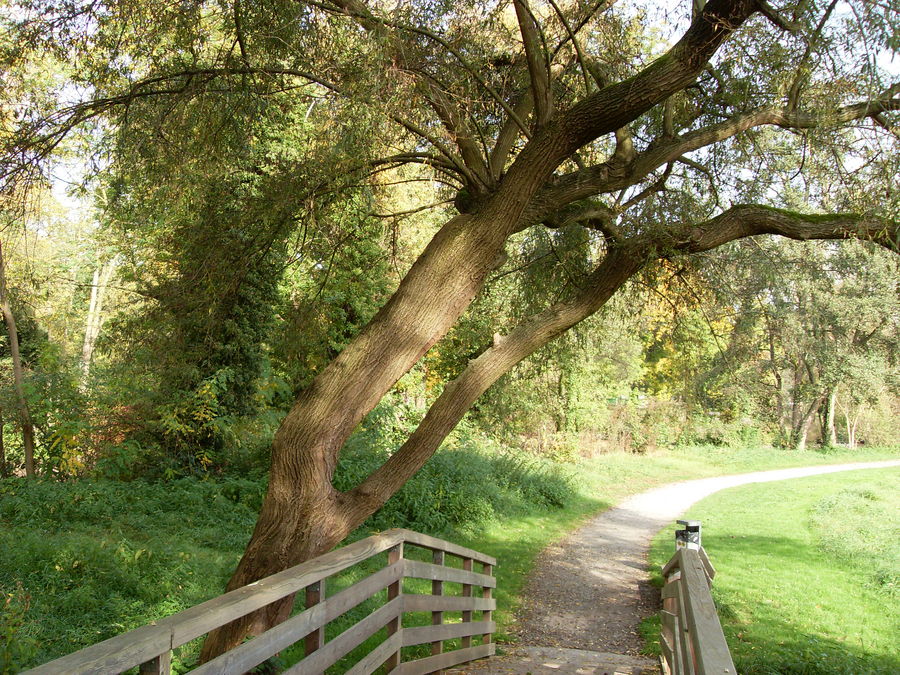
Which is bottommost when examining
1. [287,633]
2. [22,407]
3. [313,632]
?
[313,632]

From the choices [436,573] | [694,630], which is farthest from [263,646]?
[436,573]

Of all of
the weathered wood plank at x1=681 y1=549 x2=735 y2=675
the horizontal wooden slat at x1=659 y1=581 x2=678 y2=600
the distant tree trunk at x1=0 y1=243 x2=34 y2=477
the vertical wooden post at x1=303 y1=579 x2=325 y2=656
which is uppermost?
the distant tree trunk at x1=0 y1=243 x2=34 y2=477

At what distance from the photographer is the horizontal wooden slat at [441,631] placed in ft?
16.4

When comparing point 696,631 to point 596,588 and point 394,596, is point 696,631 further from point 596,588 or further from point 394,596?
point 596,588

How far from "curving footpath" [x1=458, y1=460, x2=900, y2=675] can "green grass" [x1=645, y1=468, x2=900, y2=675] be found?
813mm

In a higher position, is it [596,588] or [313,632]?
[313,632]

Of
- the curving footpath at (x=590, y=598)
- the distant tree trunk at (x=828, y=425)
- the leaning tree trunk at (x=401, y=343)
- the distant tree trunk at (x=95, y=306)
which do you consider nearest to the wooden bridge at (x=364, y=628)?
the curving footpath at (x=590, y=598)

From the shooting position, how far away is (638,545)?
13047 millimetres

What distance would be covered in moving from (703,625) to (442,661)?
3284mm

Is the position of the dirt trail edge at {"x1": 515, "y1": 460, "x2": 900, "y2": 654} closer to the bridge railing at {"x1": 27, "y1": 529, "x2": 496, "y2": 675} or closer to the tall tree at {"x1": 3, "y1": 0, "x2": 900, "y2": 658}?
the bridge railing at {"x1": 27, "y1": 529, "x2": 496, "y2": 675}

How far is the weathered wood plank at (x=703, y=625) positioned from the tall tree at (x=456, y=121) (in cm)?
227

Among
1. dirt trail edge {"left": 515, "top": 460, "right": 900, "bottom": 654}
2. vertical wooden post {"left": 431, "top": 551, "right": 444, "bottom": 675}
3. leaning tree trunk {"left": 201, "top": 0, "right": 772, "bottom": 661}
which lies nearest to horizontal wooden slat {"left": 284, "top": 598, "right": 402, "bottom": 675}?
leaning tree trunk {"left": 201, "top": 0, "right": 772, "bottom": 661}

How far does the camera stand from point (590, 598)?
9516 millimetres

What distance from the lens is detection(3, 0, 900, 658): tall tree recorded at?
495cm
